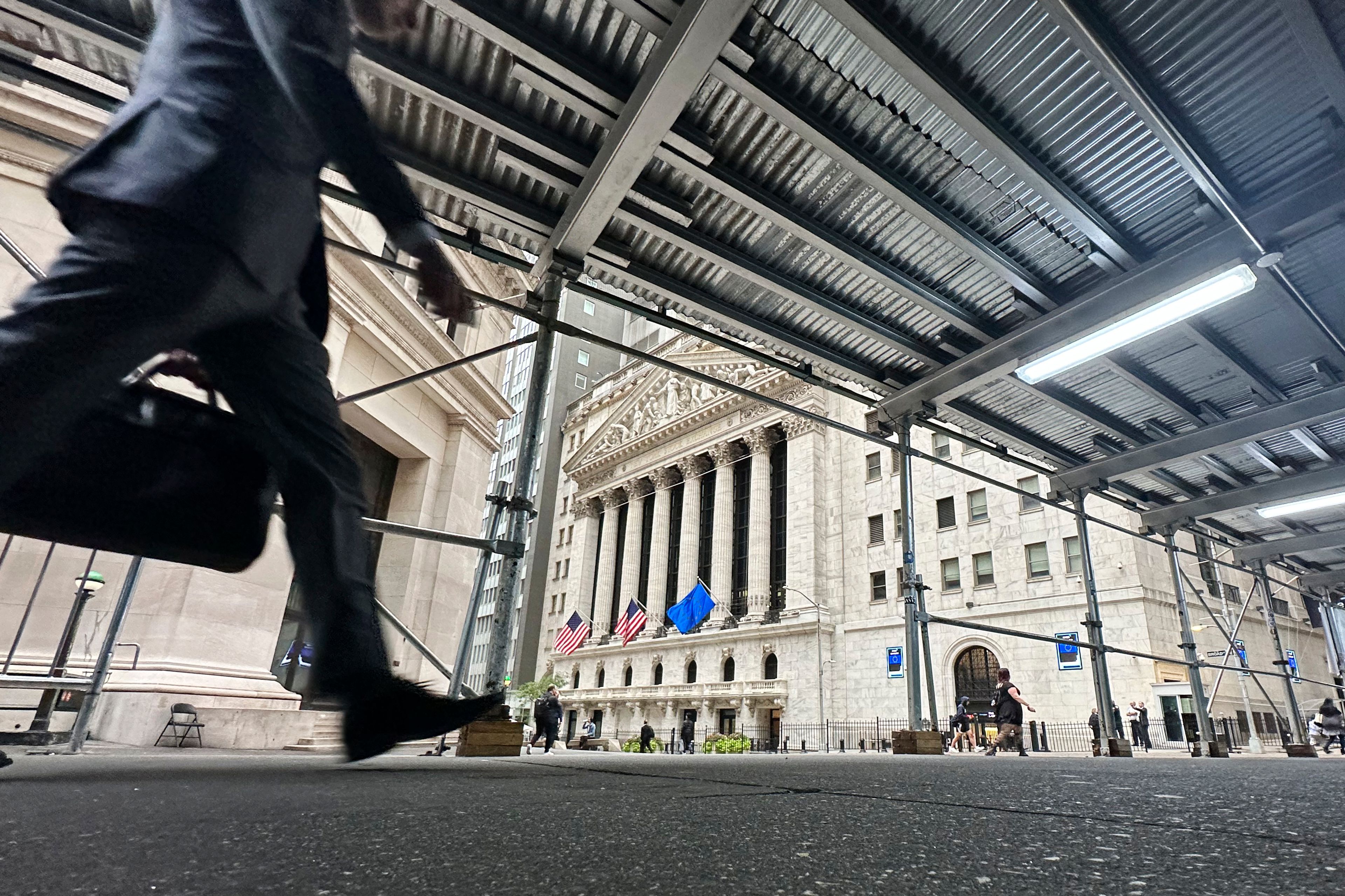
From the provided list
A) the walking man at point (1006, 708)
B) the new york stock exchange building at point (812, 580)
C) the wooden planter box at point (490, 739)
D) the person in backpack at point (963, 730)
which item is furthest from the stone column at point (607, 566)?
the wooden planter box at point (490, 739)

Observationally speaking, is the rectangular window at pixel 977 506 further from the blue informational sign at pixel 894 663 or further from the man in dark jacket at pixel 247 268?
the man in dark jacket at pixel 247 268

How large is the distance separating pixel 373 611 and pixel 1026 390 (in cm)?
862

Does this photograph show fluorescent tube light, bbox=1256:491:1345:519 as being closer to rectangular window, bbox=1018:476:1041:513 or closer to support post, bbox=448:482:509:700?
support post, bbox=448:482:509:700

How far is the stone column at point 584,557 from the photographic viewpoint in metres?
54.1

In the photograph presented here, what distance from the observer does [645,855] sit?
3.34ft

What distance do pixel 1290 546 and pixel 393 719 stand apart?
18.1 meters

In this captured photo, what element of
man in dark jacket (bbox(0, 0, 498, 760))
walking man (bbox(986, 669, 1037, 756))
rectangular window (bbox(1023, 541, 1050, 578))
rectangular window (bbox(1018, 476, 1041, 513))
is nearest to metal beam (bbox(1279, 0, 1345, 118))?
man in dark jacket (bbox(0, 0, 498, 760))

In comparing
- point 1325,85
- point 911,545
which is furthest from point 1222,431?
point 1325,85

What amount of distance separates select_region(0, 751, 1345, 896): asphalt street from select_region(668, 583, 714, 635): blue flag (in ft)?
78.4

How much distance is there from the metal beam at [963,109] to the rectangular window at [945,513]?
29.4 m

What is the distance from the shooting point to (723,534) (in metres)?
43.2

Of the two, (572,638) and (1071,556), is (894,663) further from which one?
(572,638)

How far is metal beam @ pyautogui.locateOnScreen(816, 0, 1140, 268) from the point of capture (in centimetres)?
410

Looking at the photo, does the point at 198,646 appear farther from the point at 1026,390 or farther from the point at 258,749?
the point at 1026,390
